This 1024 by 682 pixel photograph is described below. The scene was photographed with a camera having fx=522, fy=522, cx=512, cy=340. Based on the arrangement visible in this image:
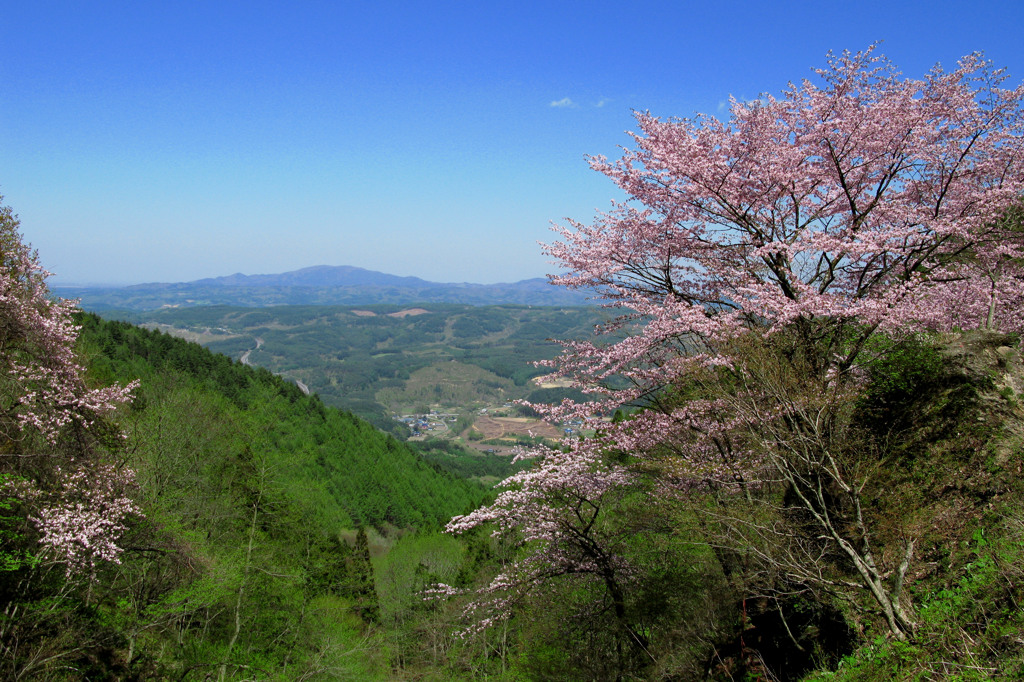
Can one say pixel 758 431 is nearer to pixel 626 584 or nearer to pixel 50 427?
pixel 626 584

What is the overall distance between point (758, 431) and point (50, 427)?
1096cm

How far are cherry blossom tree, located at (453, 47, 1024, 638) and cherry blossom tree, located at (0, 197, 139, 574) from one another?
611cm

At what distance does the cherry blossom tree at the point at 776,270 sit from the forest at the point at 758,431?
5 centimetres

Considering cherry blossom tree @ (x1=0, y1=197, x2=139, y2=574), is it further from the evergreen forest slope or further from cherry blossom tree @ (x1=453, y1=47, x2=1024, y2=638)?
cherry blossom tree @ (x1=453, y1=47, x2=1024, y2=638)

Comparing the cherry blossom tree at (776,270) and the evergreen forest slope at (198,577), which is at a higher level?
the cherry blossom tree at (776,270)

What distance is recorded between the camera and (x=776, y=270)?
7.45 m

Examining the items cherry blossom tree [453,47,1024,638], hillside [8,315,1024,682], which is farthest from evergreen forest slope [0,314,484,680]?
cherry blossom tree [453,47,1024,638]

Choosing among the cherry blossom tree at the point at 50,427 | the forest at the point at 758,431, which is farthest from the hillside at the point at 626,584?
the cherry blossom tree at the point at 50,427

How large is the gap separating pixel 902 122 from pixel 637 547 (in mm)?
7642

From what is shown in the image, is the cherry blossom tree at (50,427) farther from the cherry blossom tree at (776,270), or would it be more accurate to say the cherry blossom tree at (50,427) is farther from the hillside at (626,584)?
the cherry blossom tree at (776,270)

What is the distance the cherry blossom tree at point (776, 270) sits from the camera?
254 inches

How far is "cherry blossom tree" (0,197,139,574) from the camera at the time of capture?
8219 millimetres

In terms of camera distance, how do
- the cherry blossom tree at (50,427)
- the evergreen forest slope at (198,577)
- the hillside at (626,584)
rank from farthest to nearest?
the evergreen forest slope at (198,577), the cherry blossom tree at (50,427), the hillside at (626,584)

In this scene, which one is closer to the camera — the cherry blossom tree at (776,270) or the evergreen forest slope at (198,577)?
the cherry blossom tree at (776,270)
